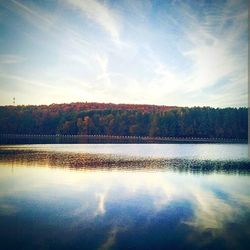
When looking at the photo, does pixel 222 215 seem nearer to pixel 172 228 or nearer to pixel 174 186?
pixel 172 228

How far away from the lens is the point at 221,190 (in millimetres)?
32312

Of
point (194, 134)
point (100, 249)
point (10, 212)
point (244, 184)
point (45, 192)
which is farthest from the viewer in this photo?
point (194, 134)

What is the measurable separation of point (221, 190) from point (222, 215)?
31.9 ft

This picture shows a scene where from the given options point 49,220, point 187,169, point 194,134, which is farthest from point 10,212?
point 194,134

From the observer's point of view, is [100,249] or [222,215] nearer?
[100,249]

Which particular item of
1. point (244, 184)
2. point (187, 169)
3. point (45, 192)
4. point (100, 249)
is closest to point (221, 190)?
point (244, 184)

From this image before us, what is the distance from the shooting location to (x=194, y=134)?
198375mm

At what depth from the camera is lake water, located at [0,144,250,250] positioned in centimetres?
1716

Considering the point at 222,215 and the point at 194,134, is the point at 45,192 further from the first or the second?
the point at 194,134

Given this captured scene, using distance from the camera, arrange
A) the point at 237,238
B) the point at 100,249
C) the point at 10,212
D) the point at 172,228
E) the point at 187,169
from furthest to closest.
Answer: the point at 187,169, the point at 10,212, the point at 172,228, the point at 237,238, the point at 100,249

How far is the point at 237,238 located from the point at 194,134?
18396 cm

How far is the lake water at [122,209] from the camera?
56.3ft

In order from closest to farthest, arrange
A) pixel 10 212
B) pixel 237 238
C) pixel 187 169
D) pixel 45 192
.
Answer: pixel 237 238
pixel 10 212
pixel 45 192
pixel 187 169

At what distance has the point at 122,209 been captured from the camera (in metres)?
23.8
